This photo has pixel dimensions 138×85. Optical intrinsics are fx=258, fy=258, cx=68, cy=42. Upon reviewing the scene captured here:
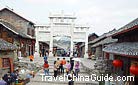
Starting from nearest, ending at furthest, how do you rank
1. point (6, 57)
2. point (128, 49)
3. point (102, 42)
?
point (128, 49) → point (6, 57) → point (102, 42)

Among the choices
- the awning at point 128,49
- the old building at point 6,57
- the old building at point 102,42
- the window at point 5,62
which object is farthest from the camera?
the old building at point 102,42

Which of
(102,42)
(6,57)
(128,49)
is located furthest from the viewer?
(102,42)

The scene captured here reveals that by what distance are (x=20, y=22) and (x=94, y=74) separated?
975 inches

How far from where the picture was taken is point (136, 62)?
43.1ft

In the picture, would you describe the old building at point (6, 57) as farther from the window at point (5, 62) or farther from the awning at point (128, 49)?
the awning at point (128, 49)

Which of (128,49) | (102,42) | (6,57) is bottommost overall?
(6,57)

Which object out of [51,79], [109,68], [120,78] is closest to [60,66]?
[51,79]

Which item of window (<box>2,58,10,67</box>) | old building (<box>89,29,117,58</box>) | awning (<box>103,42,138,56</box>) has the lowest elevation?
window (<box>2,58,10,67</box>)

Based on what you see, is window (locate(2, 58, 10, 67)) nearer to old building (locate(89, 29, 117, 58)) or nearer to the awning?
the awning

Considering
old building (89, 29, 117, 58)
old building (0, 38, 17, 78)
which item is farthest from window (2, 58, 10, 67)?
old building (89, 29, 117, 58)

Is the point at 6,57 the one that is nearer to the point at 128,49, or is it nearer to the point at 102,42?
the point at 128,49

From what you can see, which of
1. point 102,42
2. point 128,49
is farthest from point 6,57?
point 102,42

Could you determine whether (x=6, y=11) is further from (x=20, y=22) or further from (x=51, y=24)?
(x=51, y=24)

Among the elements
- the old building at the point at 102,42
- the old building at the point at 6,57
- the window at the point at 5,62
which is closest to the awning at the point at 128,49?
the old building at the point at 6,57
